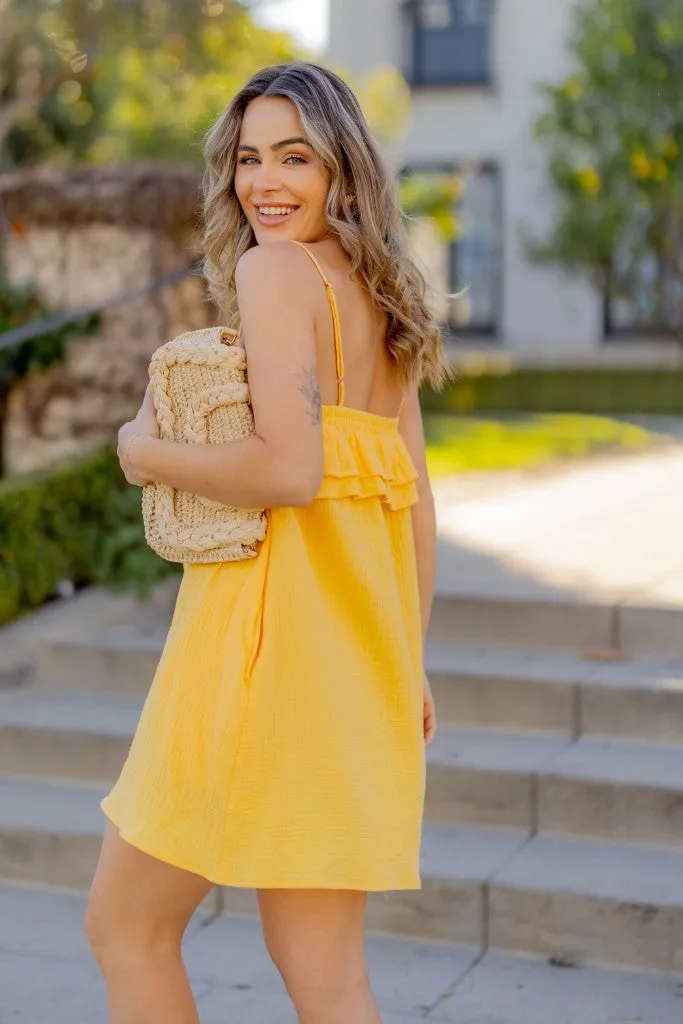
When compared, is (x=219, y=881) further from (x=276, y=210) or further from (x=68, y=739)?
(x=68, y=739)

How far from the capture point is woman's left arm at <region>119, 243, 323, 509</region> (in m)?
2.29

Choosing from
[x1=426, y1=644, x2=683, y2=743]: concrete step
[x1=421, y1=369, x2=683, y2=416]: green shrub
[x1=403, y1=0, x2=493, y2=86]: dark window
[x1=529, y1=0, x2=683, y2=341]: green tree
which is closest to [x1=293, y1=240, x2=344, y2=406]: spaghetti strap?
[x1=426, y1=644, x2=683, y2=743]: concrete step

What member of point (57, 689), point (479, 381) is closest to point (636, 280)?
point (479, 381)

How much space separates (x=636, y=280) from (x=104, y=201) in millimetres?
8896

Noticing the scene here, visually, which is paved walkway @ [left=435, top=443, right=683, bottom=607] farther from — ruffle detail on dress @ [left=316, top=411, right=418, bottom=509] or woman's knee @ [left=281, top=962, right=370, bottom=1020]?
woman's knee @ [left=281, top=962, right=370, bottom=1020]

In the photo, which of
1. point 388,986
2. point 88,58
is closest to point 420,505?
point 388,986

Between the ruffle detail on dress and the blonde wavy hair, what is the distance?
0.12 metres

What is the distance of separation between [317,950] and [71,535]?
3690 millimetres

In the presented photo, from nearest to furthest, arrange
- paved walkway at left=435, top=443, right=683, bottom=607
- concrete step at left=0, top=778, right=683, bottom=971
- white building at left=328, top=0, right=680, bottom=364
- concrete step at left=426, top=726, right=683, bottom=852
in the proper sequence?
1. concrete step at left=0, top=778, right=683, bottom=971
2. concrete step at left=426, top=726, right=683, bottom=852
3. paved walkway at left=435, top=443, right=683, bottom=607
4. white building at left=328, top=0, right=680, bottom=364

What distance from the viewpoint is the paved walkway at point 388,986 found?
3529 millimetres

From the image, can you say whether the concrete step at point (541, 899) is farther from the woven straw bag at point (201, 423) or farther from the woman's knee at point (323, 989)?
the woven straw bag at point (201, 423)

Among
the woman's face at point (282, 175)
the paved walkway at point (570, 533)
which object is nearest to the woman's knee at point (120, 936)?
the woman's face at point (282, 175)

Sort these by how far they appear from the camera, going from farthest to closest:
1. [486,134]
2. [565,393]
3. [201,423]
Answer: [486,134] < [565,393] < [201,423]

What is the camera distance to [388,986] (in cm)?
370
